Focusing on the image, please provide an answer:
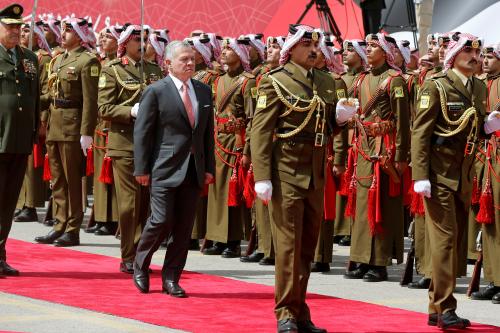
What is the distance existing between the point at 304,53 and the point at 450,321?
2.21m

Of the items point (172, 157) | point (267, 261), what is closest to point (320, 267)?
point (267, 261)

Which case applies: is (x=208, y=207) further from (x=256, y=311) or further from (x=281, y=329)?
(x=281, y=329)

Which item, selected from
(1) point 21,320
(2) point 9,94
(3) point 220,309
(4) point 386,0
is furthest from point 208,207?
(4) point 386,0

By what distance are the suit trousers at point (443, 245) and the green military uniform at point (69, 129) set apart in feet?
16.6

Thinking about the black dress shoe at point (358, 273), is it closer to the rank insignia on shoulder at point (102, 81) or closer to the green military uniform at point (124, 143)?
the green military uniform at point (124, 143)

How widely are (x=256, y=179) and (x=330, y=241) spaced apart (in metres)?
3.93

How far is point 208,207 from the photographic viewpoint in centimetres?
1406

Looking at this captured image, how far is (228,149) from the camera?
13812mm

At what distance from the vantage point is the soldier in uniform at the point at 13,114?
37.6ft

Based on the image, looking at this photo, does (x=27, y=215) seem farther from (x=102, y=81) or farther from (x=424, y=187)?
(x=424, y=187)

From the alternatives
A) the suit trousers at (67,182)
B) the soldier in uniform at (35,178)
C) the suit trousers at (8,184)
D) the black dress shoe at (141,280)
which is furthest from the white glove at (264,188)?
the soldier in uniform at (35,178)

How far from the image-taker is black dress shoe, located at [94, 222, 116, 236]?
1517 centimetres

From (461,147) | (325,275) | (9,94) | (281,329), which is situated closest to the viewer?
(281,329)

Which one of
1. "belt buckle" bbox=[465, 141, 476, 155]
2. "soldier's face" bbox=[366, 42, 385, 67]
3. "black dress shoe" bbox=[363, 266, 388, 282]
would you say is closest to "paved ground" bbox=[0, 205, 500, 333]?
"black dress shoe" bbox=[363, 266, 388, 282]
